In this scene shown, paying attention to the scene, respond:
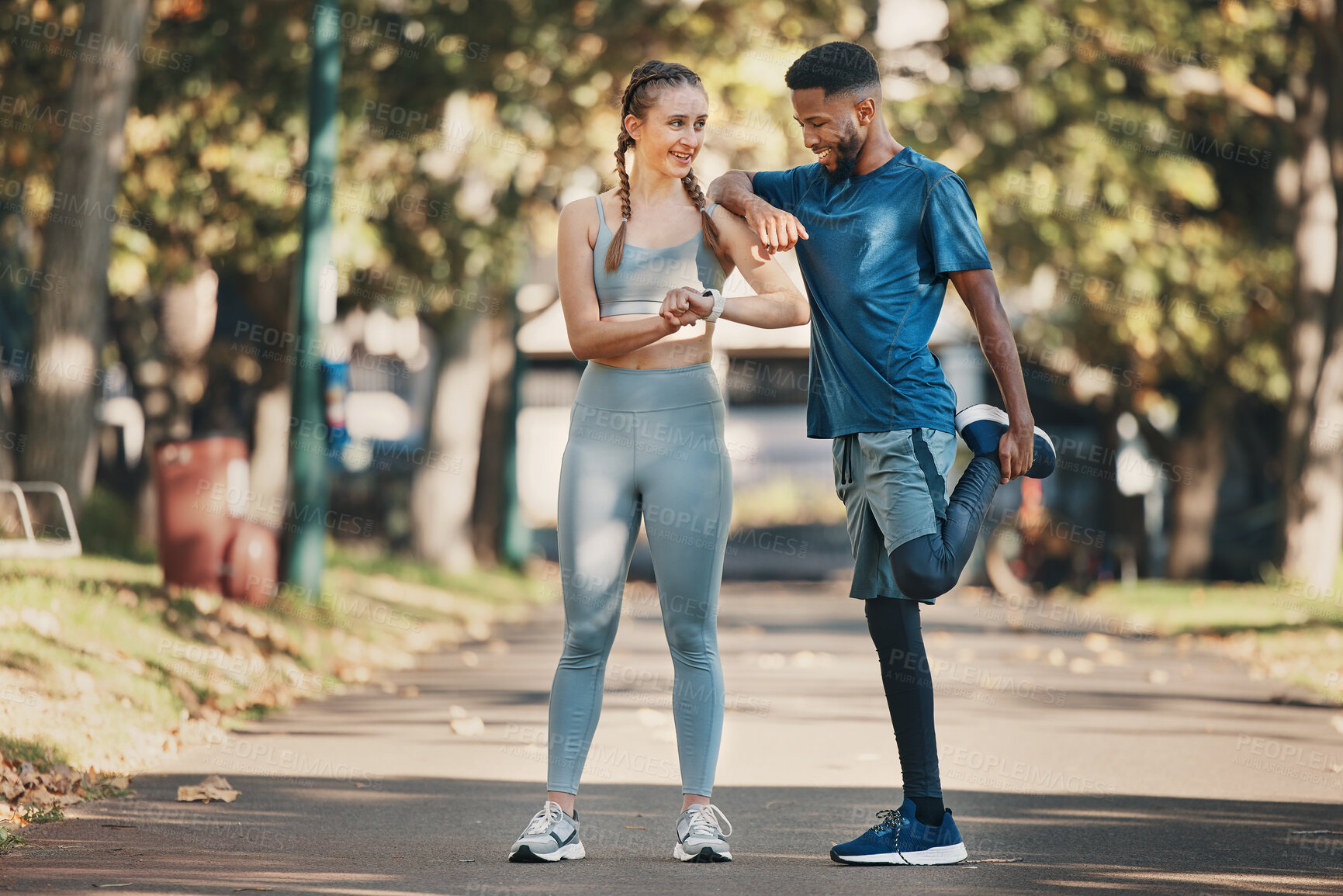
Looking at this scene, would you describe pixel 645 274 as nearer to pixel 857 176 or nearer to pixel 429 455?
pixel 857 176

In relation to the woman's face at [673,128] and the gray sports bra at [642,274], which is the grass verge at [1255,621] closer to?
the gray sports bra at [642,274]

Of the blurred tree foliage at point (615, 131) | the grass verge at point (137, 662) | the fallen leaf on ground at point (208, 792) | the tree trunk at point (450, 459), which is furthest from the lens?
the tree trunk at point (450, 459)

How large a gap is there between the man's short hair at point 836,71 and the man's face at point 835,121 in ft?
0.06

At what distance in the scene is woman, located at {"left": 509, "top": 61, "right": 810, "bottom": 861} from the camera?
4.82 m

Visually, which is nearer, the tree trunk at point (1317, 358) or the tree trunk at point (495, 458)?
the tree trunk at point (1317, 358)

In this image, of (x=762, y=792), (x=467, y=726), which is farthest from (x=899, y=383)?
(x=467, y=726)

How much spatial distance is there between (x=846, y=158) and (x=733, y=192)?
1.05ft

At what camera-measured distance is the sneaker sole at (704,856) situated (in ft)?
15.8

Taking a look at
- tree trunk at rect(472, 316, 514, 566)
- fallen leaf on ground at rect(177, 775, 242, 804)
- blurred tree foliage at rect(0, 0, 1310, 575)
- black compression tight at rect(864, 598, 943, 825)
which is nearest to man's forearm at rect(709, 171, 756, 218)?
black compression tight at rect(864, 598, 943, 825)

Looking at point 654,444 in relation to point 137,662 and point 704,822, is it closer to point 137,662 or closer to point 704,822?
point 704,822

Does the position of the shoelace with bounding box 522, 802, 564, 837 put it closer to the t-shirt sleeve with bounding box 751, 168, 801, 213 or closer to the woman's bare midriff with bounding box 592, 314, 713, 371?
the woman's bare midriff with bounding box 592, 314, 713, 371

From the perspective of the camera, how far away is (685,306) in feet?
15.1

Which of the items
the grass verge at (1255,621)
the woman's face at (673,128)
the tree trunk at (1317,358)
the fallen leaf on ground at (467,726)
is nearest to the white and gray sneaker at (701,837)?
the woman's face at (673,128)

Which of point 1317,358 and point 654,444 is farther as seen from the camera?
point 1317,358
